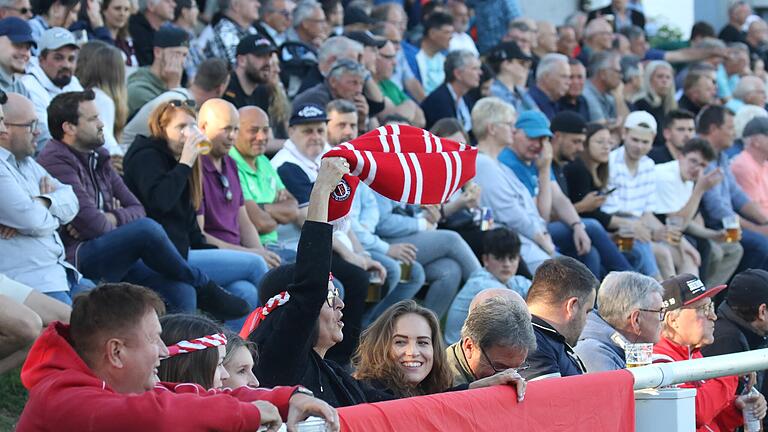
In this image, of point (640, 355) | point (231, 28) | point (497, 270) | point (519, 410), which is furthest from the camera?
point (231, 28)

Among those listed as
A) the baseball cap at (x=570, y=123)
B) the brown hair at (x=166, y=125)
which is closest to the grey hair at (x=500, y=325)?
the brown hair at (x=166, y=125)

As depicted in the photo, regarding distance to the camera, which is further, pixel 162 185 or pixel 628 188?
pixel 628 188

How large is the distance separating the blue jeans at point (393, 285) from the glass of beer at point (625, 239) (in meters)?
2.72

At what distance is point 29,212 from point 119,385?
11.9 feet

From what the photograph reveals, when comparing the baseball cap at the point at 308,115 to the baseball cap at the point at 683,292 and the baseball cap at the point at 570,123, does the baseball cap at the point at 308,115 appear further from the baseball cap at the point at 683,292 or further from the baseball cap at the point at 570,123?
the baseball cap at the point at 570,123

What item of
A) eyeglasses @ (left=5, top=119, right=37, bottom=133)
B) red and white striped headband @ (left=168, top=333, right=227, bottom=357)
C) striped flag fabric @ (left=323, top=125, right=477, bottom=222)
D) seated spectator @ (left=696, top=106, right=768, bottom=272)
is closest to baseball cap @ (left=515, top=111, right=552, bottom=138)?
seated spectator @ (left=696, top=106, right=768, bottom=272)

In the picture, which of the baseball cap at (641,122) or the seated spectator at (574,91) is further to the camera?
the seated spectator at (574,91)

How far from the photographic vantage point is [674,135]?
12953 mm

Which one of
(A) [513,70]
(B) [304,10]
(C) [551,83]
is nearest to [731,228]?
(C) [551,83]

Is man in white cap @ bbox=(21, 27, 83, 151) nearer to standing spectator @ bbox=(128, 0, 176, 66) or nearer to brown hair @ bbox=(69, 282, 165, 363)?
standing spectator @ bbox=(128, 0, 176, 66)

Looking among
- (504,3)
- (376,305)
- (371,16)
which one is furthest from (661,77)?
(376,305)

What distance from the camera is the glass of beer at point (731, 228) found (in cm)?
1221

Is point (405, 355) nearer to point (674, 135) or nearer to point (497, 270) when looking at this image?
point (497, 270)

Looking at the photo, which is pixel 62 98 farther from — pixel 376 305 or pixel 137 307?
pixel 137 307
